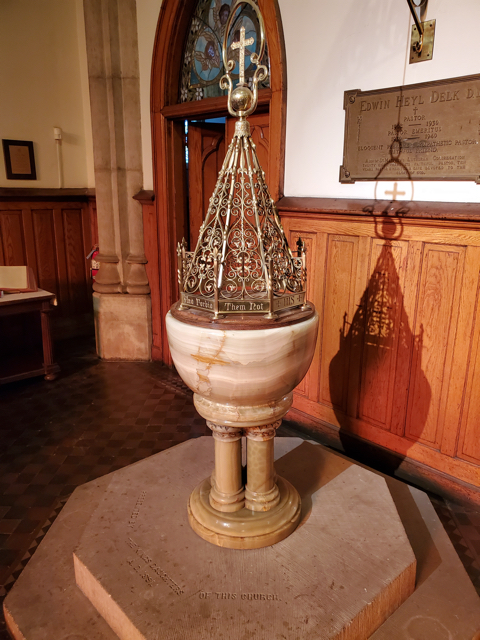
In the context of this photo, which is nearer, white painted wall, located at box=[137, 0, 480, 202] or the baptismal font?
the baptismal font

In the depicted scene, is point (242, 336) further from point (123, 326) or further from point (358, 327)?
point (123, 326)

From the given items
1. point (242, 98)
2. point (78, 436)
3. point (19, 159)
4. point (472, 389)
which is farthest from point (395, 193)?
point (19, 159)

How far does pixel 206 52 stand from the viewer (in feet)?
12.8

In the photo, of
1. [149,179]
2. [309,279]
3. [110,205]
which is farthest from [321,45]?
[110,205]

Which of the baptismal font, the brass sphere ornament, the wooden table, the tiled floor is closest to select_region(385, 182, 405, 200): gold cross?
the baptismal font

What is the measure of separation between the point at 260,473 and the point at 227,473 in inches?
5.5

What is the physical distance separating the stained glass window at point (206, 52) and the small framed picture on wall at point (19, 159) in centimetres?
189

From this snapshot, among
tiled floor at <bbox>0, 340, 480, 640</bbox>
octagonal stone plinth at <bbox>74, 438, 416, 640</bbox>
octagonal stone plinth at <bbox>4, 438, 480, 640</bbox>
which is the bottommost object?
tiled floor at <bbox>0, 340, 480, 640</bbox>

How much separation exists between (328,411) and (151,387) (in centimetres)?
166

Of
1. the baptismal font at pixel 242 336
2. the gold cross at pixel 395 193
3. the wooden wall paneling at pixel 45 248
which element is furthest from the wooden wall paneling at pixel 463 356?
the wooden wall paneling at pixel 45 248

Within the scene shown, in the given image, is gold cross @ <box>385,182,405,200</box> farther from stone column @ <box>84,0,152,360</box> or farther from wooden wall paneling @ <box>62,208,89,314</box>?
wooden wall paneling @ <box>62,208,89,314</box>

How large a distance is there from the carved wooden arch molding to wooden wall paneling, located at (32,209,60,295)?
141 cm

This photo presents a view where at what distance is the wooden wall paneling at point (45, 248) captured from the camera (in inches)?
206

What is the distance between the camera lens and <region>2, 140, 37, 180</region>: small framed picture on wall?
4855 millimetres
